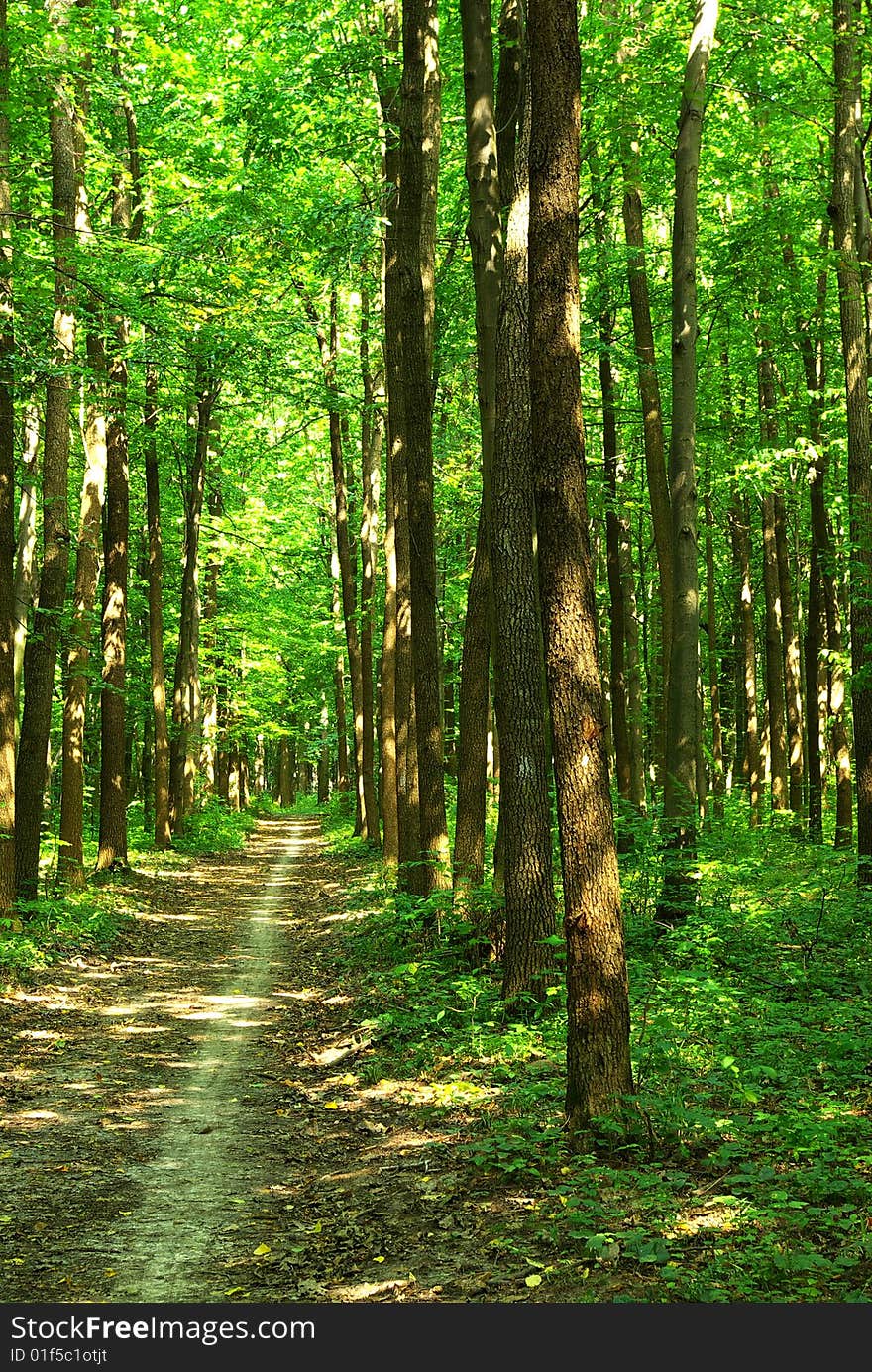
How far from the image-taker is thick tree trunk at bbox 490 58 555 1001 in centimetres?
842

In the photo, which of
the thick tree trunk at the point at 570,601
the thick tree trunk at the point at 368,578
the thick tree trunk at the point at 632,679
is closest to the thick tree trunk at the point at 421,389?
the thick tree trunk at the point at 570,601

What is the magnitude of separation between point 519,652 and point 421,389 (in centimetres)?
426

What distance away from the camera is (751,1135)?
586cm

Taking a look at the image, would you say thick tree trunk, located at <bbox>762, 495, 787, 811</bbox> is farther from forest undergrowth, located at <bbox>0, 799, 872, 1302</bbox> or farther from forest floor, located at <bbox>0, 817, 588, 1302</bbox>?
forest floor, located at <bbox>0, 817, 588, 1302</bbox>

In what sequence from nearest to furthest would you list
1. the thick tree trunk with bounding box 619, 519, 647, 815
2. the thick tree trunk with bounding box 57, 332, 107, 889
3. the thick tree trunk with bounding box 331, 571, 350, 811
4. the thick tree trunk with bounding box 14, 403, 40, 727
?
the thick tree trunk with bounding box 14, 403, 40, 727
the thick tree trunk with bounding box 57, 332, 107, 889
the thick tree trunk with bounding box 619, 519, 647, 815
the thick tree trunk with bounding box 331, 571, 350, 811

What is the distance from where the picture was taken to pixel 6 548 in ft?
39.9

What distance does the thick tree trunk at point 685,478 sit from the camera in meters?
11.3

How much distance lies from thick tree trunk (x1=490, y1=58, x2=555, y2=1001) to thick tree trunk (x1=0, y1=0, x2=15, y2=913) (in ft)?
20.0

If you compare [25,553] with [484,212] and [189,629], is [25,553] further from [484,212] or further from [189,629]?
[484,212]

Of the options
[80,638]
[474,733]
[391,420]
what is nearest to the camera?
[474,733]

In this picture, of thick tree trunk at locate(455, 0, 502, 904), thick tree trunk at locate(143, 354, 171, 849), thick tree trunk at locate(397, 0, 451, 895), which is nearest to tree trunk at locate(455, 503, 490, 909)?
thick tree trunk at locate(455, 0, 502, 904)

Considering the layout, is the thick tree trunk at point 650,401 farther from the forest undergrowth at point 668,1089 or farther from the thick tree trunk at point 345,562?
the thick tree trunk at point 345,562

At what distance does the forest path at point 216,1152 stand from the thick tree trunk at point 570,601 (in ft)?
3.50

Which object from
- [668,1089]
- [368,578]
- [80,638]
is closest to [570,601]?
[668,1089]
